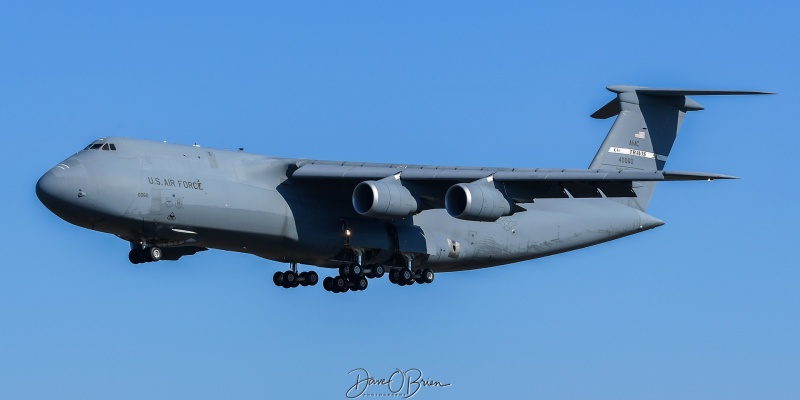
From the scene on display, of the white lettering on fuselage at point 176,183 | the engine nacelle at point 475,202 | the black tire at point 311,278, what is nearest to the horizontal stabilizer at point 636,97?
the engine nacelle at point 475,202

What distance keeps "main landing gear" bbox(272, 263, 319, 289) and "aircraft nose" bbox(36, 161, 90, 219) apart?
4554mm

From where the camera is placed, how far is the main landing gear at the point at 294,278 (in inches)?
965

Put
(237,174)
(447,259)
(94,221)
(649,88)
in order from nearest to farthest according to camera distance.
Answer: (94,221)
(237,174)
(447,259)
(649,88)

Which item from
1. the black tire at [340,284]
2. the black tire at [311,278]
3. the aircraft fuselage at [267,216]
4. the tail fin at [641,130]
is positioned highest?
the tail fin at [641,130]

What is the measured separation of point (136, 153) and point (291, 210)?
2641mm

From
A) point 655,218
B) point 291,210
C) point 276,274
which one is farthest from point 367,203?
point 655,218

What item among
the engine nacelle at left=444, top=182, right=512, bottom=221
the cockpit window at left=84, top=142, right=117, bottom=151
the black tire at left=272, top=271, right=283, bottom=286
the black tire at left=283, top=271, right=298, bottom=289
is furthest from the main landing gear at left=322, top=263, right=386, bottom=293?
the cockpit window at left=84, top=142, right=117, bottom=151

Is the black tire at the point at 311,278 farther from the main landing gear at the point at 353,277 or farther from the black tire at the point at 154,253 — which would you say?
the black tire at the point at 154,253

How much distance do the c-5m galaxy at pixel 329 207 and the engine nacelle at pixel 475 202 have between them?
21 millimetres

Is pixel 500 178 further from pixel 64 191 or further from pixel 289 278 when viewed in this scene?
pixel 64 191

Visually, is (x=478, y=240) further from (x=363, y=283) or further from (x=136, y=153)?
(x=136, y=153)

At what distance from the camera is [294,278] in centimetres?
2452

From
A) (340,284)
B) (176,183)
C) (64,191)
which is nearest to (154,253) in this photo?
(176,183)

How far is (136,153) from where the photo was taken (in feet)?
71.1
